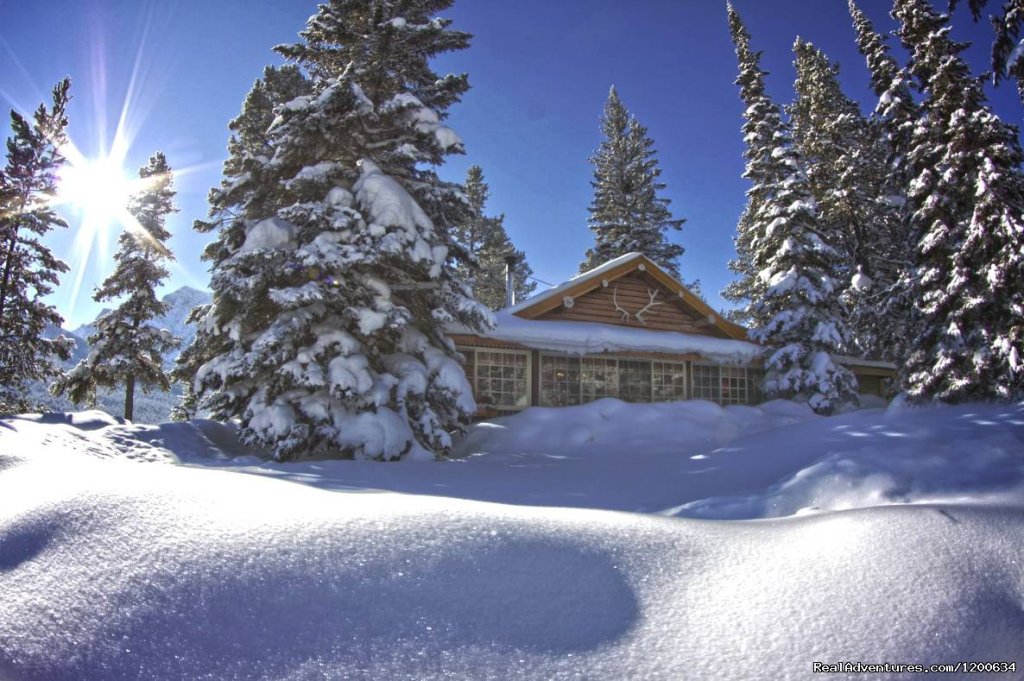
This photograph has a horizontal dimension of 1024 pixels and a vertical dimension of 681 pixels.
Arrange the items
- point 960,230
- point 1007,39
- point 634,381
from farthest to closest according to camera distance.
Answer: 1. point 634,381
2. point 960,230
3. point 1007,39

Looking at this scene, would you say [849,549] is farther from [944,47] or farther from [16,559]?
[944,47]

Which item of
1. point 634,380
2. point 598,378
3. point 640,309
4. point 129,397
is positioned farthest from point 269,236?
point 129,397

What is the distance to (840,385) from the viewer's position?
595 inches

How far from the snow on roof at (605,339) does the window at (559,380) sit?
88cm

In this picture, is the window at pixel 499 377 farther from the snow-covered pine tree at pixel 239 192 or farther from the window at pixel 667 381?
the snow-covered pine tree at pixel 239 192

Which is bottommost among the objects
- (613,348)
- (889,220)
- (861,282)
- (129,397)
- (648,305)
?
(129,397)

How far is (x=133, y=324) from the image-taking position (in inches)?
747

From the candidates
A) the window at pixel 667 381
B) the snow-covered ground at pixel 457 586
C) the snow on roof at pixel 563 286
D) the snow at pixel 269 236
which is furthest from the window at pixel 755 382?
the snow-covered ground at pixel 457 586

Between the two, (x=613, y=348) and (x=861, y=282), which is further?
(x=861, y=282)

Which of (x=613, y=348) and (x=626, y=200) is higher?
(x=626, y=200)

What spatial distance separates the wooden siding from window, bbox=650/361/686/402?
1.32 metres

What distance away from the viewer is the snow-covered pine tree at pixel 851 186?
2073cm

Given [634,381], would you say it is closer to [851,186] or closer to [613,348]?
[613,348]

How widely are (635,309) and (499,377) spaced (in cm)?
501
